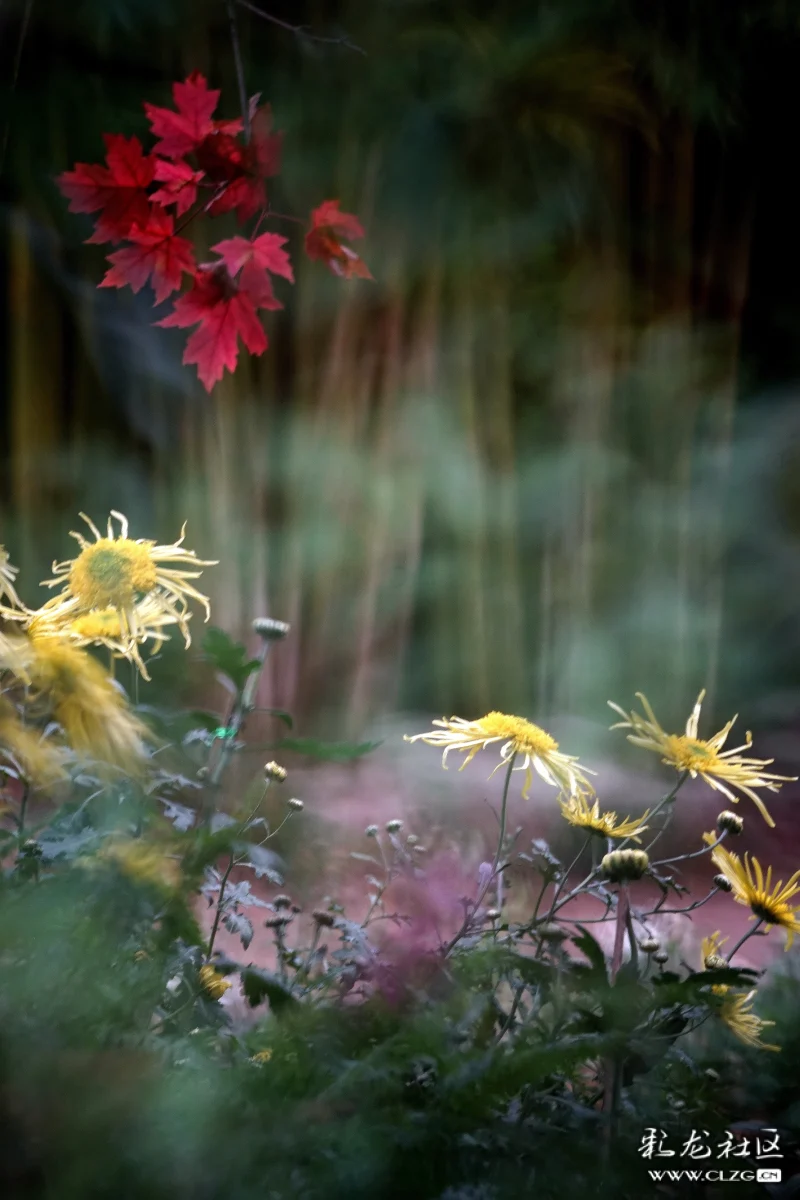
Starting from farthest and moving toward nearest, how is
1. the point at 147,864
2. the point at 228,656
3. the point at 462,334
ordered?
the point at 462,334 → the point at 228,656 → the point at 147,864

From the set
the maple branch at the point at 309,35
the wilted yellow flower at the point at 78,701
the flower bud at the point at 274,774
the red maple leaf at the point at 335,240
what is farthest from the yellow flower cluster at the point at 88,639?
the maple branch at the point at 309,35

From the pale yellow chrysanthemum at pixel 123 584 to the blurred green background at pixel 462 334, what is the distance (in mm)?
158

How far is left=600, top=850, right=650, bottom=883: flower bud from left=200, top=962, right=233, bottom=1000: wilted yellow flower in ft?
0.75

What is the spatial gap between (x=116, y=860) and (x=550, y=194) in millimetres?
719

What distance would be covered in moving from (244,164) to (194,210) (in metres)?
0.07

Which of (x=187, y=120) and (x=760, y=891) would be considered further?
(x=187, y=120)

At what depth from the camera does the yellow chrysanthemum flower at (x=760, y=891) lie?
56 cm

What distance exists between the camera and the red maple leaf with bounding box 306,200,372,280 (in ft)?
2.79

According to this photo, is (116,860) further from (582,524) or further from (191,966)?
(582,524)

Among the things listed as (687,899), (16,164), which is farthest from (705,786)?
(16,164)

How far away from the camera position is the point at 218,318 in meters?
0.78

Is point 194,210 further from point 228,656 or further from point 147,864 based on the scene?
point 147,864

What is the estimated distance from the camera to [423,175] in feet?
2.84

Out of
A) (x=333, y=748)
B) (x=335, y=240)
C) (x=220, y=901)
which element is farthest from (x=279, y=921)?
(x=335, y=240)
